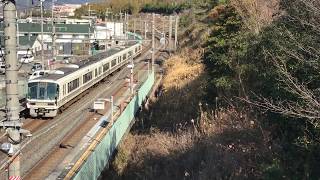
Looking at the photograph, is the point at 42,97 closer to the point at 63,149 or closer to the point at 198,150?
the point at 63,149

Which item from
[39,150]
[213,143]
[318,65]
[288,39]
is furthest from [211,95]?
[318,65]

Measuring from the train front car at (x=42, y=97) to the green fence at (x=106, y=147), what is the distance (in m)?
3.59

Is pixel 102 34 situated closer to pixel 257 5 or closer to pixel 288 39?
pixel 257 5

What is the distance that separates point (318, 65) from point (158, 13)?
115 meters

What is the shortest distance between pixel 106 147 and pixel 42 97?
310 inches

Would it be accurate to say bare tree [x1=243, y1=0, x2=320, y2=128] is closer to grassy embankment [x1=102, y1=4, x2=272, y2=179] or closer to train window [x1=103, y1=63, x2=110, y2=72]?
grassy embankment [x1=102, y1=4, x2=272, y2=179]

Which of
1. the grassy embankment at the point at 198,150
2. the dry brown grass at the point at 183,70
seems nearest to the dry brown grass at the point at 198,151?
the grassy embankment at the point at 198,150

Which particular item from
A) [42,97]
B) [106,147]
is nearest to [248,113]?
[106,147]

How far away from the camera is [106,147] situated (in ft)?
55.6

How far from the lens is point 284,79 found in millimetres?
10172

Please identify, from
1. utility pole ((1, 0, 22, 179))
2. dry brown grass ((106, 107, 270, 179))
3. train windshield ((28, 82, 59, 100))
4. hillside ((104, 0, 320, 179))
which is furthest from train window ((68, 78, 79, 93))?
utility pole ((1, 0, 22, 179))

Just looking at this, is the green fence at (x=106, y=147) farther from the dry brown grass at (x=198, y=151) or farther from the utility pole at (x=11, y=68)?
the utility pole at (x=11, y=68)

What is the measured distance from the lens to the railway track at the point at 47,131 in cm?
1683

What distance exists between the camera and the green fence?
13.3 metres
